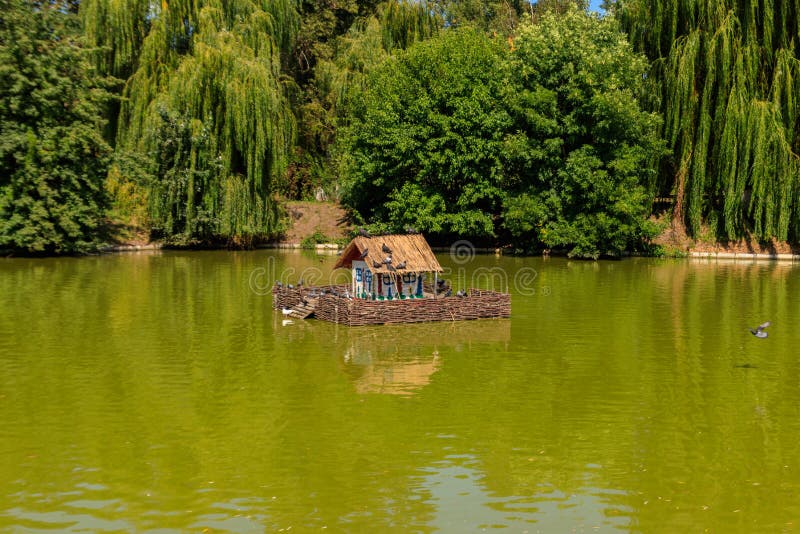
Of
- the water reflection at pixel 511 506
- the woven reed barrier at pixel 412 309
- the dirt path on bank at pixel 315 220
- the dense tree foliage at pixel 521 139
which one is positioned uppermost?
the dense tree foliage at pixel 521 139

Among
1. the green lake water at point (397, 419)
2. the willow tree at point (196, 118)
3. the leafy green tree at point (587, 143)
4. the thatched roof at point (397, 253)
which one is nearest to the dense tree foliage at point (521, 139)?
the leafy green tree at point (587, 143)

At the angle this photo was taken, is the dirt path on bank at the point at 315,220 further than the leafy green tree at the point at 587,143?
Yes

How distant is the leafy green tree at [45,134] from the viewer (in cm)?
4981

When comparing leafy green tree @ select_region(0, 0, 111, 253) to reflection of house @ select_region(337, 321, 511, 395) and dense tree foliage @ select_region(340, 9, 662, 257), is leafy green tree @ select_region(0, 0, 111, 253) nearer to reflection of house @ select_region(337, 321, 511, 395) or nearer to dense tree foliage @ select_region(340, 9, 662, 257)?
dense tree foliage @ select_region(340, 9, 662, 257)

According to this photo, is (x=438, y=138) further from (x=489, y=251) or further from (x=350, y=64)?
(x=350, y=64)

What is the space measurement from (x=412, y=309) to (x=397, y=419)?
12510 mm

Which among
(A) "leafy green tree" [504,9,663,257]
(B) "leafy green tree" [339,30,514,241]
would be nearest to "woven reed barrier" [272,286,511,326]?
(A) "leafy green tree" [504,9,663,257]

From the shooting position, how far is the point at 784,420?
64.3 ft

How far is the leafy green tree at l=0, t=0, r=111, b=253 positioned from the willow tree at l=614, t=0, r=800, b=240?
35707 mm

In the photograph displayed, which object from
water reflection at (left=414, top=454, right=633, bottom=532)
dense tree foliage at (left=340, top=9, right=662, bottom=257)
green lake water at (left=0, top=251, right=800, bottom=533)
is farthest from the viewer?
dense tree foliage at (left=340, top=9, right=662, bottom=257)

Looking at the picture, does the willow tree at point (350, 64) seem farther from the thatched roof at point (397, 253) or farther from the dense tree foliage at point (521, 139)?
the thatched roof at point (397, 253)

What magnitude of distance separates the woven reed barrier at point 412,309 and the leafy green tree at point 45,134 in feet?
79.4

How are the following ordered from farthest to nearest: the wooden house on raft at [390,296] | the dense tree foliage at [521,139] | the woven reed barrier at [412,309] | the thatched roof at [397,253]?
1. the dense tree foliage at [521,139]
2. the thatched roof at [397,253]
3. the wooden house on raft at [390,296]
4. the woven reed barrier at [412,309]

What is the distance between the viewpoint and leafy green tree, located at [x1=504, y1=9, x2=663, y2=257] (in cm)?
5338
